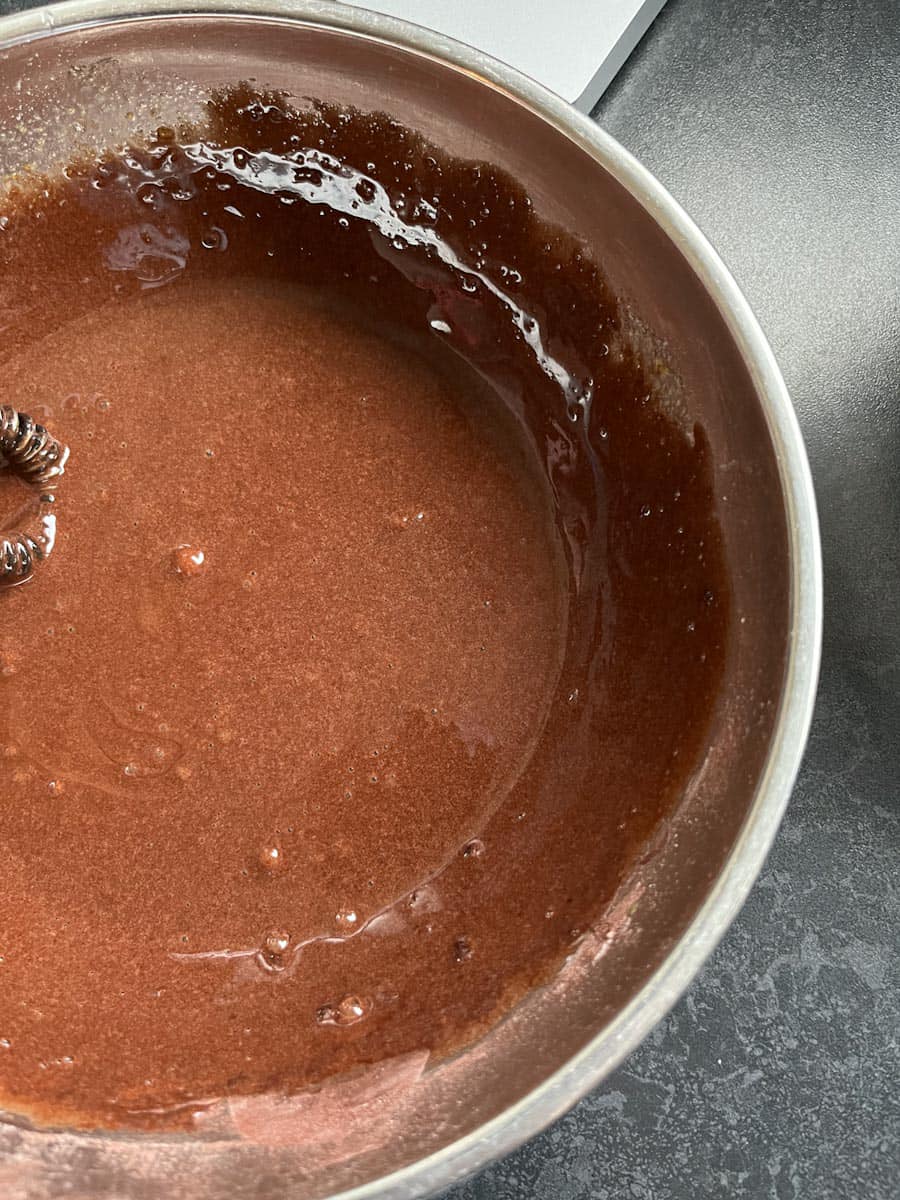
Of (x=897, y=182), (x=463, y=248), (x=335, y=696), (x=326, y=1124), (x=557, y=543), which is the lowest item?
(x=326, y=1124)

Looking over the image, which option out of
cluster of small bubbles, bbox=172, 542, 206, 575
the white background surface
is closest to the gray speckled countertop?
the white background surface

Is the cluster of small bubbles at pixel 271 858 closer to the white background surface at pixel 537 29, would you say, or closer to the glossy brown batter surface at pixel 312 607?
the glossy brown batter surface at pixel 312 607

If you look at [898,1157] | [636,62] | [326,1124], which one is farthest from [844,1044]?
[636,62]

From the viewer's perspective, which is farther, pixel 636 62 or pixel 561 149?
pixel 636 62

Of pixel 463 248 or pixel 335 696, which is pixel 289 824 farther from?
pixel 463 248

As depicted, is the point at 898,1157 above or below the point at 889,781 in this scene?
below

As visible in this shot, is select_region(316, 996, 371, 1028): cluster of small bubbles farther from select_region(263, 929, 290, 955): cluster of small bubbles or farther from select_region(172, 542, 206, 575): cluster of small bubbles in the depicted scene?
select_region(172, 542, 206, 575): cluster of small bubbles

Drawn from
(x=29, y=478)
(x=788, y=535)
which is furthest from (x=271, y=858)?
(x=788, y=535)
